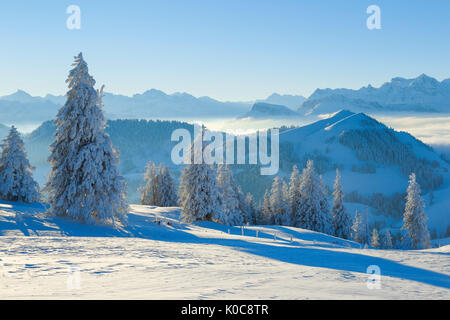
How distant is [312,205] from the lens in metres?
50.4

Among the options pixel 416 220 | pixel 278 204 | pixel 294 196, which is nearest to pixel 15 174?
pixel 278 204

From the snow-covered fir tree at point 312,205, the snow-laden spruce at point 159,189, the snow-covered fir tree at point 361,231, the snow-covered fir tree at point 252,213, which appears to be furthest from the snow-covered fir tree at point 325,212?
the snow-laden spruce at point 159,189

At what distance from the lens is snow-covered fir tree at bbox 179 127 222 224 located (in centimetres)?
3744

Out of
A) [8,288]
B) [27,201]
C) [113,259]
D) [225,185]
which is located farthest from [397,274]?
[225,185]

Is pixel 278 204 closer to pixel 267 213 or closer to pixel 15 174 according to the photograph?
pixel 267 213

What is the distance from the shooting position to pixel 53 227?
20984mm

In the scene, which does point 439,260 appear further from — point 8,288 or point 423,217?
point 423,217

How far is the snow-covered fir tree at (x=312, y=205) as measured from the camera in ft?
165

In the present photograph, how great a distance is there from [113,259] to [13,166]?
21798 mm

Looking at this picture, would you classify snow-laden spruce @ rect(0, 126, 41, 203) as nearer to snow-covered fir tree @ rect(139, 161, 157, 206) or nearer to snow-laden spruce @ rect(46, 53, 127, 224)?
snow-laden spruce @ rect(46, 53, 127, 224)

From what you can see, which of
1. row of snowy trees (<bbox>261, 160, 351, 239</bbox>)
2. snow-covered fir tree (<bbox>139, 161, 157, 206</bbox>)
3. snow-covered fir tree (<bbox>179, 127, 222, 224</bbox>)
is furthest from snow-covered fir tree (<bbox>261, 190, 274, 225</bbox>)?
snow-covered fir tree (<bbox>179, 127, 222, 224</bbox>)

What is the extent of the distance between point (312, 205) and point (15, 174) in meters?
35.0

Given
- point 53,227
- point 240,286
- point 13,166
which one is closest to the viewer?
point 240,286

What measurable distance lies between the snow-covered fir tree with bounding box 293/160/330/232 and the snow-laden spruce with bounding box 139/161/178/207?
19.2 meters
